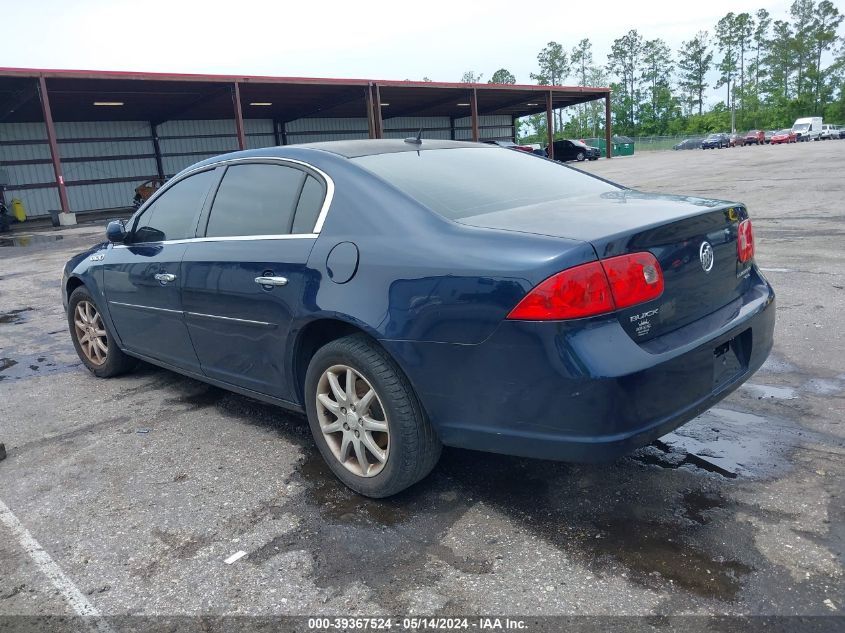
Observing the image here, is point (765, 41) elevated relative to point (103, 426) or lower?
elevated

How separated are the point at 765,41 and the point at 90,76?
107671 mm

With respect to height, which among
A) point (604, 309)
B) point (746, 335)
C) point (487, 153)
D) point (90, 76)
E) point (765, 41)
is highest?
point (765, 41)

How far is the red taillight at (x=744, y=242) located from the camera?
10.3 ft

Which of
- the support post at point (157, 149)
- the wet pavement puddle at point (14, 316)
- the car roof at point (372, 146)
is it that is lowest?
the wet pavement puddle at point (14, 316)

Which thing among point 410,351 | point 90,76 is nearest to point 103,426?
point 410,351

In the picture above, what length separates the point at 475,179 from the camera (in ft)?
11.4

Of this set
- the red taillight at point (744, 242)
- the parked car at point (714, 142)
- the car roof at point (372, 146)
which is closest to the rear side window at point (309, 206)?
the car roof at point (372, 146)

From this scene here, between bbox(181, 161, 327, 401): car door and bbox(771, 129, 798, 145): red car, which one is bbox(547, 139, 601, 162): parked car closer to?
bbox(771, 129, 798, 145): red car

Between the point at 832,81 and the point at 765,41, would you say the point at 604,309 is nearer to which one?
the point at 832,81

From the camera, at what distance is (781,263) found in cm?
760

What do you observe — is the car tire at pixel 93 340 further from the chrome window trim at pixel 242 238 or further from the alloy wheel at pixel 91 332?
the chrome window trim at pixel 242 238

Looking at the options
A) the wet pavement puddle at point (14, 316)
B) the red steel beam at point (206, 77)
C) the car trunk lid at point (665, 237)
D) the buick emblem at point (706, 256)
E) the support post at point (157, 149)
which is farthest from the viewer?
the support post at point (157, 149)

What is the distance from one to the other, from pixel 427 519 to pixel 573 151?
44.9 metres

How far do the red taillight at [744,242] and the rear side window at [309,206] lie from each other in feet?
6.21
